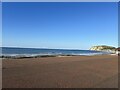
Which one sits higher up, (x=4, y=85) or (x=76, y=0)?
(x=76, y=0)

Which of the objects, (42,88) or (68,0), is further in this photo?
(68,0)

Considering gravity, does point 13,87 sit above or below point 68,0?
below

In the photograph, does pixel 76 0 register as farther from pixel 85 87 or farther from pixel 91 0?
pixel 85 87

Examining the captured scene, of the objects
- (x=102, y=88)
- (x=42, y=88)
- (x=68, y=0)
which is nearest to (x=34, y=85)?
(x=42, y=88)

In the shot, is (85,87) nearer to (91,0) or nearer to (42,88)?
(42,88)

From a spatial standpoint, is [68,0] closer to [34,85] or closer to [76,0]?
[76,0]

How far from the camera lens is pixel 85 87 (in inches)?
272

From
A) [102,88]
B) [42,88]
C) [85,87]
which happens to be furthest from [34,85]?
[102,88]

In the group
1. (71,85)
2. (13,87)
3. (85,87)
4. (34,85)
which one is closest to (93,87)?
(85,87)

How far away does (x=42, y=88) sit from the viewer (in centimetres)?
673

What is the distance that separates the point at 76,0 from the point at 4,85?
11.2 ft

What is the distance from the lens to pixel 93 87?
22.7 feet

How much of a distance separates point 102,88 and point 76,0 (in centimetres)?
275

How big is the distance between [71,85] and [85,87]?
1.72 feet
